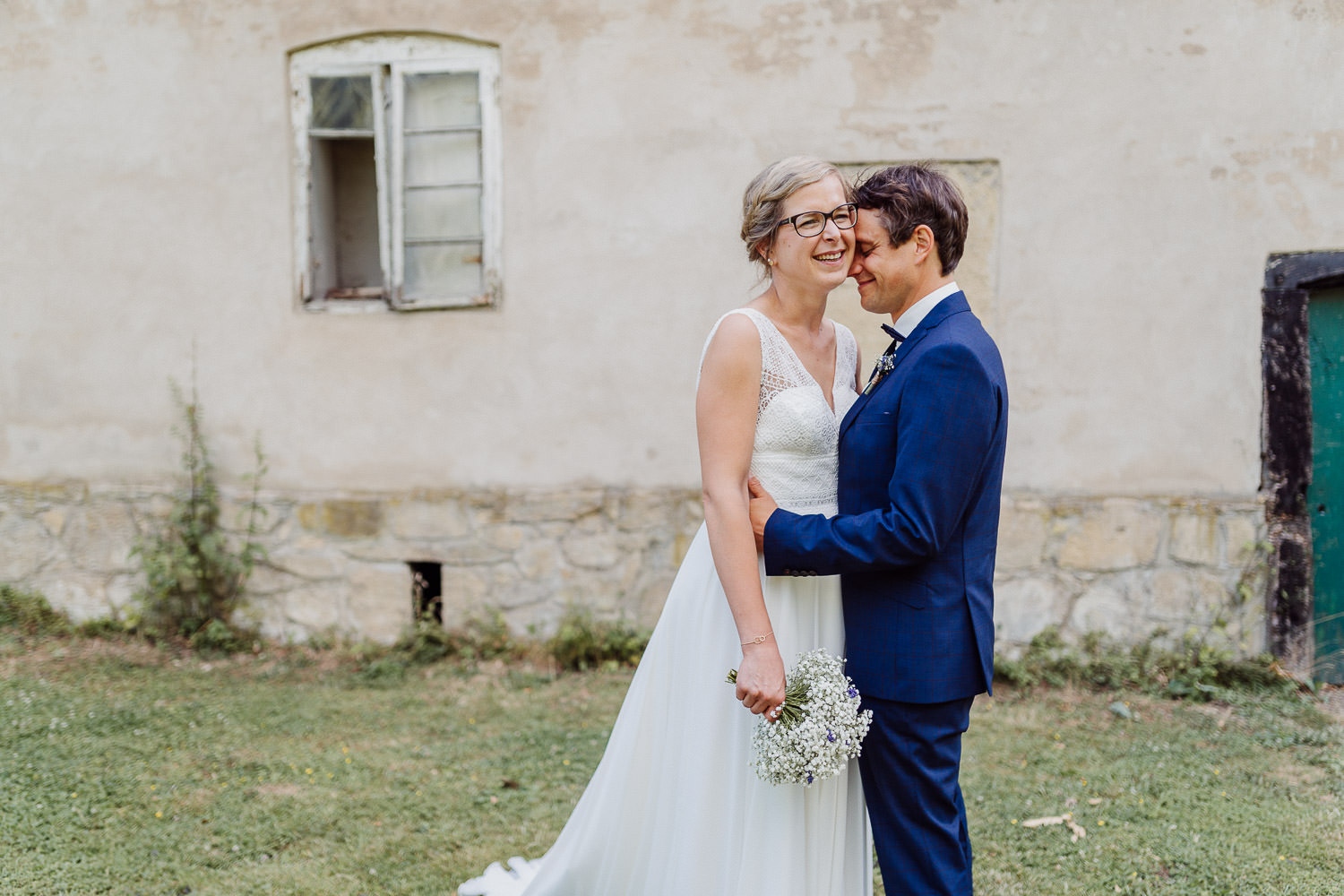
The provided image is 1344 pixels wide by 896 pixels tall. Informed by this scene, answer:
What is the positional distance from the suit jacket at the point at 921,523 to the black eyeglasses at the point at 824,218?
0.98ft

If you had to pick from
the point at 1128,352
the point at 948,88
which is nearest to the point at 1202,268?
the point at 1128,352

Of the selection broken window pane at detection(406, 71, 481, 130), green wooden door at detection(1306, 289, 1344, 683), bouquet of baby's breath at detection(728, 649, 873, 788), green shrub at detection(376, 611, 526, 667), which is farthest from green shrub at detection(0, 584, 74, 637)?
green wooden door at detection(1306, 289, 1344, 683)

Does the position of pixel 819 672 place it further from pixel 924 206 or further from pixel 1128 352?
pixel 1128 352

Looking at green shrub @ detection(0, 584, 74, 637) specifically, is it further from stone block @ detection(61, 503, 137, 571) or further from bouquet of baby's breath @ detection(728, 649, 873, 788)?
bouquet of baby's breath @ detection(728, 649, 873, 788)

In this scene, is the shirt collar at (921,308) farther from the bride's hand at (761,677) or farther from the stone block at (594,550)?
the stone block at (594,550)

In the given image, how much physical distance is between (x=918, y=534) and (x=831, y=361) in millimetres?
665

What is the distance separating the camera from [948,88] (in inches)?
198

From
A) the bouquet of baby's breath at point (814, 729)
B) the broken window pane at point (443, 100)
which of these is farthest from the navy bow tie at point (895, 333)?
the broken window pane at point (443, 100)

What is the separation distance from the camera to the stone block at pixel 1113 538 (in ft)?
16.7

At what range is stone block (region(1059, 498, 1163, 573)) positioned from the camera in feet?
16.7

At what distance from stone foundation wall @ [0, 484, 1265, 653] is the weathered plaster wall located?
4 centimetres

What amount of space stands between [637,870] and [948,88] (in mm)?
4226

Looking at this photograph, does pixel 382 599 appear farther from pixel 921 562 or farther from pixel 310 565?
pixel 921 562

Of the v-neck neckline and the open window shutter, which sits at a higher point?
the open window shutter
